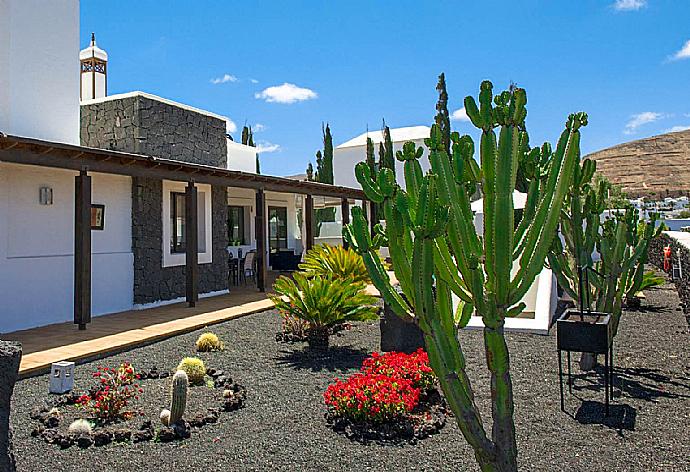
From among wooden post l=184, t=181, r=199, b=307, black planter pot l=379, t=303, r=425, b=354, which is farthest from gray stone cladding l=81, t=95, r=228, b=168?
black planter pot l=379, t=303, r=425, b=354

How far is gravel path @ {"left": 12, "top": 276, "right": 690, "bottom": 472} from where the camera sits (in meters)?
4.01

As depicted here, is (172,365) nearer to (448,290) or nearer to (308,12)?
(448,290)

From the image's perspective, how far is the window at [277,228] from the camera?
789 inches

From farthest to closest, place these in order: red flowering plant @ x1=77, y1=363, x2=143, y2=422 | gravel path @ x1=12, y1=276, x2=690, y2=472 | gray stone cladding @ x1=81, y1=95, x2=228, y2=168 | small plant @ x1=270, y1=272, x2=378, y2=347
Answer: gray stone cladding @ x1=81, y1=95, x2=228, y2=168
small plant @ x1=270, y1=272, x2=378, y2=347
red flowering plant @ x1=77, y1=363, x2=143, y2=422
gravel path @ x1=12, y1=276, x2=690, y2=472

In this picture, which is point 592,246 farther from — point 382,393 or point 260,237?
point 260,237

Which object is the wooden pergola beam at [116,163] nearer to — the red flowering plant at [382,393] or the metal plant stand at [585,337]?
the red flowering plant at [382,393]

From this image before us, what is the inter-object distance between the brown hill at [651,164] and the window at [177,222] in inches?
2244

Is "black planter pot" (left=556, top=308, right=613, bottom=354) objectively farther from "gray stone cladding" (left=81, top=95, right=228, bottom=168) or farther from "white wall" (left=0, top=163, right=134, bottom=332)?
"gray stone cladding" (left=81, top=95, right=228, bottom=168)

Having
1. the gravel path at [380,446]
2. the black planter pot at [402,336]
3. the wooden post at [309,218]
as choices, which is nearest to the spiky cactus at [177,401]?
the gravel path at [380,446]

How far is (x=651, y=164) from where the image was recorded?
232ft

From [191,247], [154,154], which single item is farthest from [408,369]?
[154,154]

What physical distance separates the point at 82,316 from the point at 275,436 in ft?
17.9

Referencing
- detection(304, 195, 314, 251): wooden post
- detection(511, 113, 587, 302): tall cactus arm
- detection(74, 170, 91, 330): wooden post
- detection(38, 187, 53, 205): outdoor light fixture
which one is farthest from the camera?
detection(304, 195, 314, 251): wooden post

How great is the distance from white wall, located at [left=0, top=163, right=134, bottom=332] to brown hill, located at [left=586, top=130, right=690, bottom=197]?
58.9 meters
